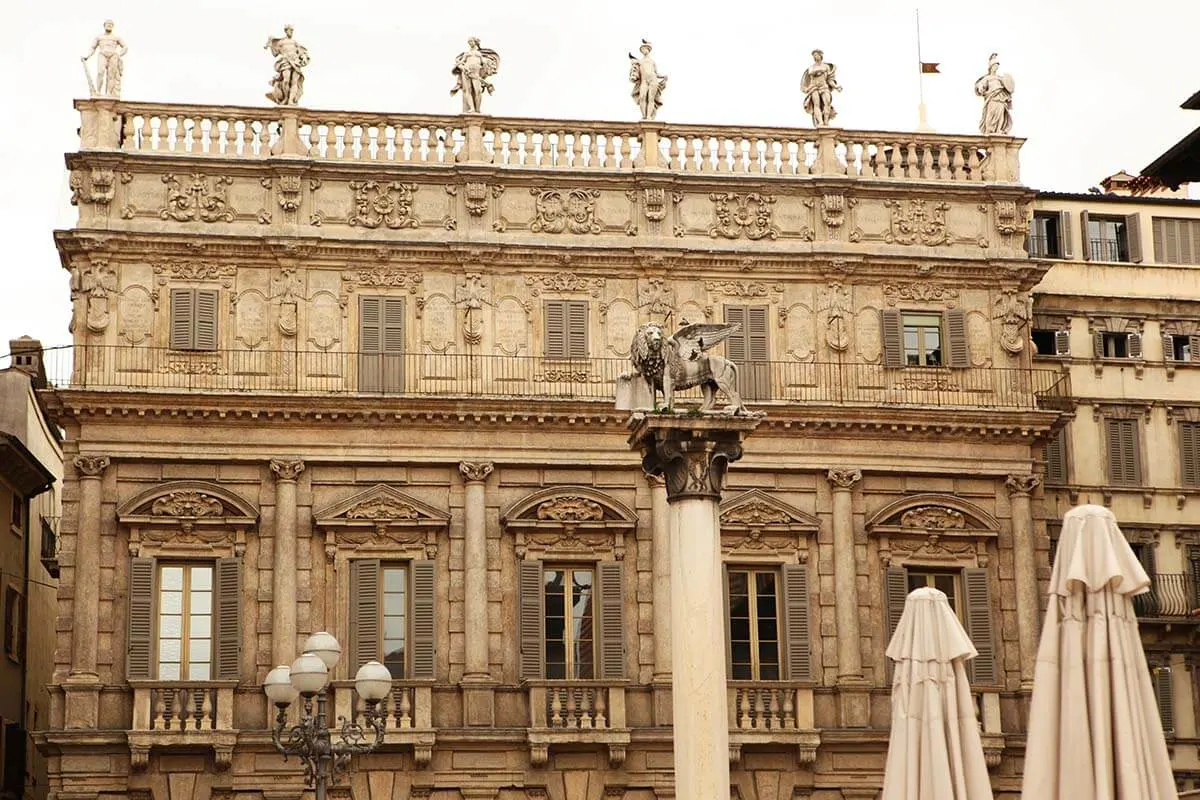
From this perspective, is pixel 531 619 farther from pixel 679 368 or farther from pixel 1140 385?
pixel 679 368

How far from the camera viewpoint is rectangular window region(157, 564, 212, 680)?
139ft

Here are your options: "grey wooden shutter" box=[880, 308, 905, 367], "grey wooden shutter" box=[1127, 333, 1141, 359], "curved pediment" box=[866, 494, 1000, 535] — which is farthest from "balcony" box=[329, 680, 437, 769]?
"grey wooden shutter" box=[1127, 333, 1141, 359]

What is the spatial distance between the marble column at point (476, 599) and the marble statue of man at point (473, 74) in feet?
25.6

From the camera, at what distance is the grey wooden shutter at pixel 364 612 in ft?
141

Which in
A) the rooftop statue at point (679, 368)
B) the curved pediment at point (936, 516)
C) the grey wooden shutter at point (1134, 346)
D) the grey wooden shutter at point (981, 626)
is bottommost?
the grey wooden shutter at point (981, 626)

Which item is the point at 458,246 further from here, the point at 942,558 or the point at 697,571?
the point at 697,571

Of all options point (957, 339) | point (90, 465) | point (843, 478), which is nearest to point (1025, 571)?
point (843, 478)

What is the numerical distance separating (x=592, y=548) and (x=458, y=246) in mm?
6793

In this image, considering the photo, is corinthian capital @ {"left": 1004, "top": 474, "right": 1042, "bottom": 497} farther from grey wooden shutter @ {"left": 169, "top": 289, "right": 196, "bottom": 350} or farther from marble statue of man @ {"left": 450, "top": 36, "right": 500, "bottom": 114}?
grey wooden shutter @ {"left": 169, "top": 289, "right": 196, "bottom": 350}

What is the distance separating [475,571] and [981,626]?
1054 cm

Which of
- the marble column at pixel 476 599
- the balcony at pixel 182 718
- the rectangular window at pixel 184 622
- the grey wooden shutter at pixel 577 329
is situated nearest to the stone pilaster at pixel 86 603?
the balcony at pixel 182 718

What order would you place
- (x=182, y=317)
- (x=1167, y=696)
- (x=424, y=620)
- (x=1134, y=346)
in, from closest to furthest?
(x=424, y=620)
(x=182, y=317)
(x=1167, y=696)
(x=1134, y=346)

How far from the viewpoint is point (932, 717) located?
24.3 metres

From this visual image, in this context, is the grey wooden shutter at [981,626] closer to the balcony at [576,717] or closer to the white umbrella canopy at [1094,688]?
the balcony at [576,717]
